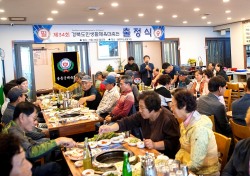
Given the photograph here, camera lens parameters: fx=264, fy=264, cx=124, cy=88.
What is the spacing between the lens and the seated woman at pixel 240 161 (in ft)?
5.72

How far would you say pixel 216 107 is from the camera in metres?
3.13

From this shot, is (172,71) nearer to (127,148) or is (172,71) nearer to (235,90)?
(235,90)

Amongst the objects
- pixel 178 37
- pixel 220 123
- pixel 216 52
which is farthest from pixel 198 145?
pixel 216 52

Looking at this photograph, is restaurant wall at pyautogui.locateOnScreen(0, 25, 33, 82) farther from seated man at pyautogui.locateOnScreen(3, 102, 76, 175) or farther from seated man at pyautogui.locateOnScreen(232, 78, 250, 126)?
seated man at pyautogui.locateOnScreen(232, 78, 250, 126)

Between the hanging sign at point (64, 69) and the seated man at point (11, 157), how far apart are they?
577 cm

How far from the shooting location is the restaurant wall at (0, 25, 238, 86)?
874 cm

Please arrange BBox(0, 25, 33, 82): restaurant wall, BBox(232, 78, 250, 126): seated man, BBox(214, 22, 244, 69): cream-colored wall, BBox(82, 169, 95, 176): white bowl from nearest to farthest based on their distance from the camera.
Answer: BBox(82, 169, 95, 176): white bowl < BBox(232, 78, 250, 126): seated man < BBox(0, 25, 33, 82): restaurant wall < BBox(214, 22, 244, 69): cream-colored wall

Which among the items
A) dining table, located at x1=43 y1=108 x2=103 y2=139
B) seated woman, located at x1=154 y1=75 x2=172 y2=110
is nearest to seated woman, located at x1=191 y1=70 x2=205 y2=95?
seated woman, located at x1=154 y1=75 x2=172 y2=110

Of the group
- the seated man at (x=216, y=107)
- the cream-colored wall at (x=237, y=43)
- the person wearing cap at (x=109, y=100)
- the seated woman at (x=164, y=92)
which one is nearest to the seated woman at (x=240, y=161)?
the seated man at (x=216, y=107)

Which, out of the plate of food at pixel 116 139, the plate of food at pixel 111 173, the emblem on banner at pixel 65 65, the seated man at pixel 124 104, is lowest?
the plate of food at pixel 111 173

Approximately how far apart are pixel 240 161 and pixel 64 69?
234 inches

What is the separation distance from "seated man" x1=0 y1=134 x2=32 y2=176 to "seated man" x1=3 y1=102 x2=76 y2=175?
2.94 ft

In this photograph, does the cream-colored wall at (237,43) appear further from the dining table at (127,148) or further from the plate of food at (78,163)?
the plate of food at (78,163)

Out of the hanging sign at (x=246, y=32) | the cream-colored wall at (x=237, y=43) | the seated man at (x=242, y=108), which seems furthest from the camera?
the cream-colored wall at (x=237, y=43)
